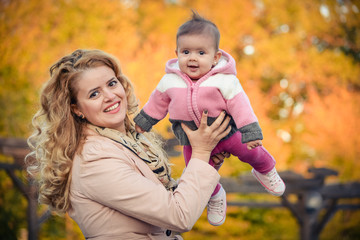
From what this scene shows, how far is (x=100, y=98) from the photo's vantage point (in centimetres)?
189

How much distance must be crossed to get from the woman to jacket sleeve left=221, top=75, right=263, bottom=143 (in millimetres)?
91

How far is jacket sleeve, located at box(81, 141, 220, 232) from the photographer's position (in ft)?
5.41

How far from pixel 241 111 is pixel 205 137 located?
0.71 feet

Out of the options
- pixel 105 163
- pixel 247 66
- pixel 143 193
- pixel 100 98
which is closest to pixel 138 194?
pixel 143 193

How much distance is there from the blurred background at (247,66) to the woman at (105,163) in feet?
17.4

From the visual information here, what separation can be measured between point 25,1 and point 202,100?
8506 millimetres

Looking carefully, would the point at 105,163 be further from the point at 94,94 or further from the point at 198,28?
the point at 198,28

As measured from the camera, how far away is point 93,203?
1.75m

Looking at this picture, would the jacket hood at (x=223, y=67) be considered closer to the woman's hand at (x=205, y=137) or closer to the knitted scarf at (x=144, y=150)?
the woman's hand at (x=205, y=137)

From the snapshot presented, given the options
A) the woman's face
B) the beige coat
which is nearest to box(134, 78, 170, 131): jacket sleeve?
the woman's face

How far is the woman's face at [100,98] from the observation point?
1886 millimetres

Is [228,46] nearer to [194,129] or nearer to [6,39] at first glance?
[6,39]

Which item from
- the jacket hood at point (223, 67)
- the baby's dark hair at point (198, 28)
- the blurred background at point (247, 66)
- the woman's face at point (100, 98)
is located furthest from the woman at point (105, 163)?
the blurred background at point (247, 66)

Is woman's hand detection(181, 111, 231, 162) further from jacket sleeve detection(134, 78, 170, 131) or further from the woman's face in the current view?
the woman's face
